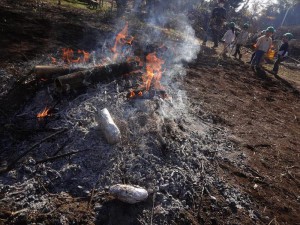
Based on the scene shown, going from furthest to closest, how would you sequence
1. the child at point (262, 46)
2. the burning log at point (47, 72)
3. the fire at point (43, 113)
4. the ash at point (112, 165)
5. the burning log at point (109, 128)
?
the child at point (262, 46) < the burning log at point (47, 72) < the fire at point (43, 113) < the burning log at point (109, 128) < the ash at point (112, 165)

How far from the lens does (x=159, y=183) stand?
12.9ft

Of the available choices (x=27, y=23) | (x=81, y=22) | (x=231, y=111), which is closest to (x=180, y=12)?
(x=81, y=22)

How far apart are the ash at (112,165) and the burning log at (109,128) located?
0.38 ft

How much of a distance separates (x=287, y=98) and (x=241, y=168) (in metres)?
6.45

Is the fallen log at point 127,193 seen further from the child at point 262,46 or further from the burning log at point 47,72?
the child at point 262,46

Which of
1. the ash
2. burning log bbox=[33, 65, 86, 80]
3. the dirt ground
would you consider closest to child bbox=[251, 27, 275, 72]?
the dirt ground

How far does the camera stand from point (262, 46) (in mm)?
13016

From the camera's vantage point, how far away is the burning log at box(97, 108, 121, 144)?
4.19m

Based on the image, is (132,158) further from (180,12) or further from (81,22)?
(180,12)

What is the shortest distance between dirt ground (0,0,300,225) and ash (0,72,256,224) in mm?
151

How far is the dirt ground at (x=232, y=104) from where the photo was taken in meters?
4.46

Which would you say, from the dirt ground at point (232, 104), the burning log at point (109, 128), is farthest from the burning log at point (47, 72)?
the burning log at point (109, 128)

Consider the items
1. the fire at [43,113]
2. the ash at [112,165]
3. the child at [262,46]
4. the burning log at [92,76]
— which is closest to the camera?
the ash at [112,165]

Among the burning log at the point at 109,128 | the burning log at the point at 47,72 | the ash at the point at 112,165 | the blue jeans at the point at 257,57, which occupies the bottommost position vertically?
the ash at the point at 112,165
